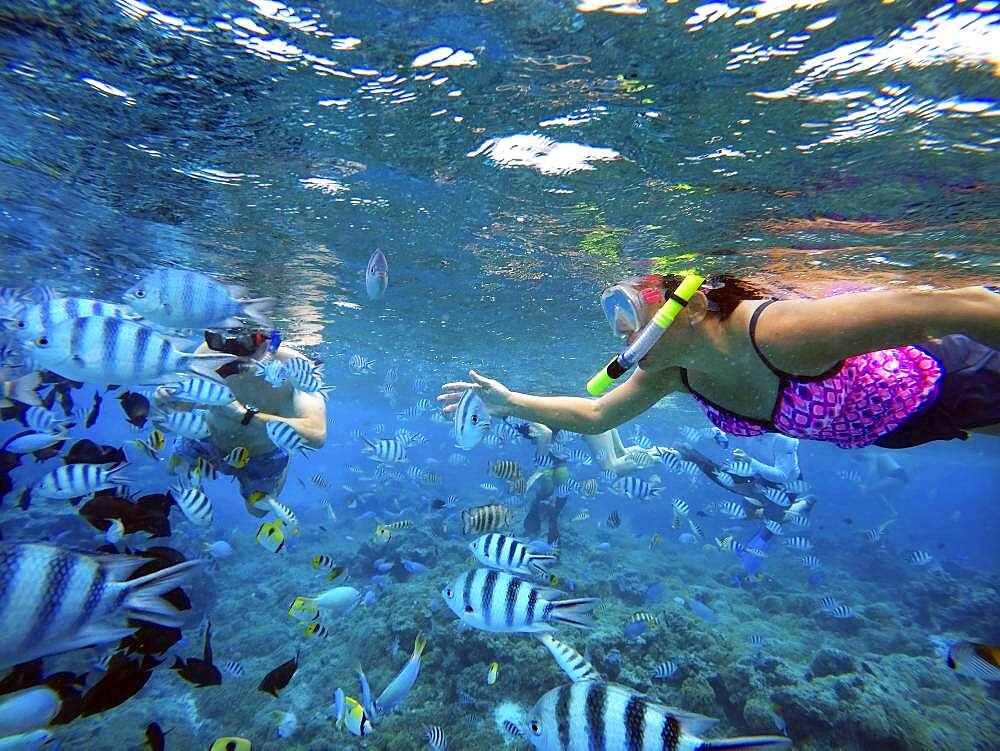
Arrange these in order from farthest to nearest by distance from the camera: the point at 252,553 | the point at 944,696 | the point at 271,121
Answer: the point at 252,553, the point at 944,696, the point at 271,121

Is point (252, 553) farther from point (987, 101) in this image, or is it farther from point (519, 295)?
point (987, 101)

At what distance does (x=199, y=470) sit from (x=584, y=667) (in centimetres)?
584

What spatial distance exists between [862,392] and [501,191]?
706cm

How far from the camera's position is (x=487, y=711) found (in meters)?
8.46

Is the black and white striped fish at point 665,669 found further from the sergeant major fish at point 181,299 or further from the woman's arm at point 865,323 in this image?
the sergeant major fish at point 181,299

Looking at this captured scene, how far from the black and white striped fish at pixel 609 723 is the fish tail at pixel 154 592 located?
2.47 m

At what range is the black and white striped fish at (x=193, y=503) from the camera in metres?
6.00

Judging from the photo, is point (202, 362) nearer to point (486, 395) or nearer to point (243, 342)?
point (243, 342)

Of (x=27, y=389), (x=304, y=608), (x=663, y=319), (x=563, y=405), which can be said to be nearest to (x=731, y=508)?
(x=563, y=405)

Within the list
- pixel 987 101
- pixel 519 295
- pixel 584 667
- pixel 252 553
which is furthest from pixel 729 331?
pixel 252 553

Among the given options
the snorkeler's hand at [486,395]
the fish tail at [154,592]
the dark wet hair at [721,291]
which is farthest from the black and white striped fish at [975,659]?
the fish tail at [154,592]

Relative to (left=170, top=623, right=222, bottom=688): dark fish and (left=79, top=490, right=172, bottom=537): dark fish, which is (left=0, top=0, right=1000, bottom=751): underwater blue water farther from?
(left=170, top=623, right=222, bottom=688): dark fish

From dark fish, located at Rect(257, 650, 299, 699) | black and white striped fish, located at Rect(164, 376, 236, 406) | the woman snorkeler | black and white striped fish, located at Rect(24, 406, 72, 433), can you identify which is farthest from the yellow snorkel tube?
black and white striped fish, located at Rect(24, 406, 72, 433)

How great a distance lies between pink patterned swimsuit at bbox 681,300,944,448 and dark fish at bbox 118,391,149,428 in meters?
6.87
